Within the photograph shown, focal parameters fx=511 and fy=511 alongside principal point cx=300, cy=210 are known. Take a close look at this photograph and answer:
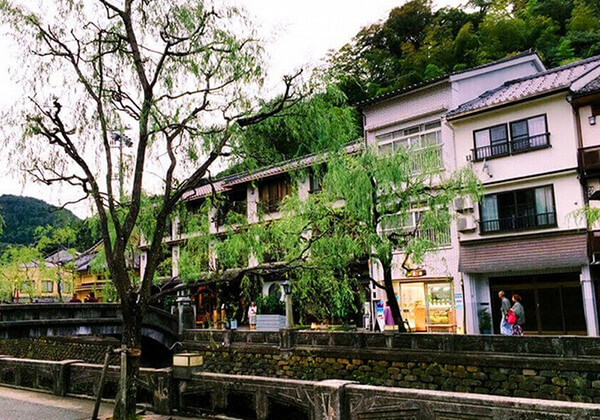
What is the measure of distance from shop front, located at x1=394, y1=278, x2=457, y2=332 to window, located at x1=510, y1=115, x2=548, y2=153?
6.09 meters

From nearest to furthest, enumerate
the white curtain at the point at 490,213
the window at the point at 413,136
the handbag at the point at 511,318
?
the handbag at the point at 511,318, the white curtain at the point at 490,213, the window at the point at 413,136

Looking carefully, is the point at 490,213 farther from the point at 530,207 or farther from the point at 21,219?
the point at 21,219

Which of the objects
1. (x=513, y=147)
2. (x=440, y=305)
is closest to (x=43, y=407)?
(x=440, y=305)

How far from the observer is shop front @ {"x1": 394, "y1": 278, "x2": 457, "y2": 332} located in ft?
69.7

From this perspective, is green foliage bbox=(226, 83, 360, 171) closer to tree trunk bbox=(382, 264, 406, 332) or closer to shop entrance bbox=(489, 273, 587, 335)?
tree trunk bbox=(382, 264, 406, 332)

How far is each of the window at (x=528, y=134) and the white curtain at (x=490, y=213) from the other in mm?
2094

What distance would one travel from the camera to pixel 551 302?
61.5 feet

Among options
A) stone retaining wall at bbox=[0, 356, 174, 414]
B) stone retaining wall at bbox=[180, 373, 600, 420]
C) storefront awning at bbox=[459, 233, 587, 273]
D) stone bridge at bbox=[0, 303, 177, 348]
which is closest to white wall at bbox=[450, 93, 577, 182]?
storefront awning at bbox=[459, 233, 587, 273]

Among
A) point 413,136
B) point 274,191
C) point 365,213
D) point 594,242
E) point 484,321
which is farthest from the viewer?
point 274,191

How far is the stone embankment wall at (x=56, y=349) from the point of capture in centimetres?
2133

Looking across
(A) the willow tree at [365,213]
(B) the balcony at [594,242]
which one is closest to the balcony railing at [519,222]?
(B) the balcony at [594,242]

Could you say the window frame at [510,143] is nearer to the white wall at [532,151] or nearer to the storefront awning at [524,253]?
the white wall at [532,151]

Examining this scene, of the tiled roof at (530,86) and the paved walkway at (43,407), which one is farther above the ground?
the tiled roof at (530,86)

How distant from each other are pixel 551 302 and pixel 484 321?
8.29ft
